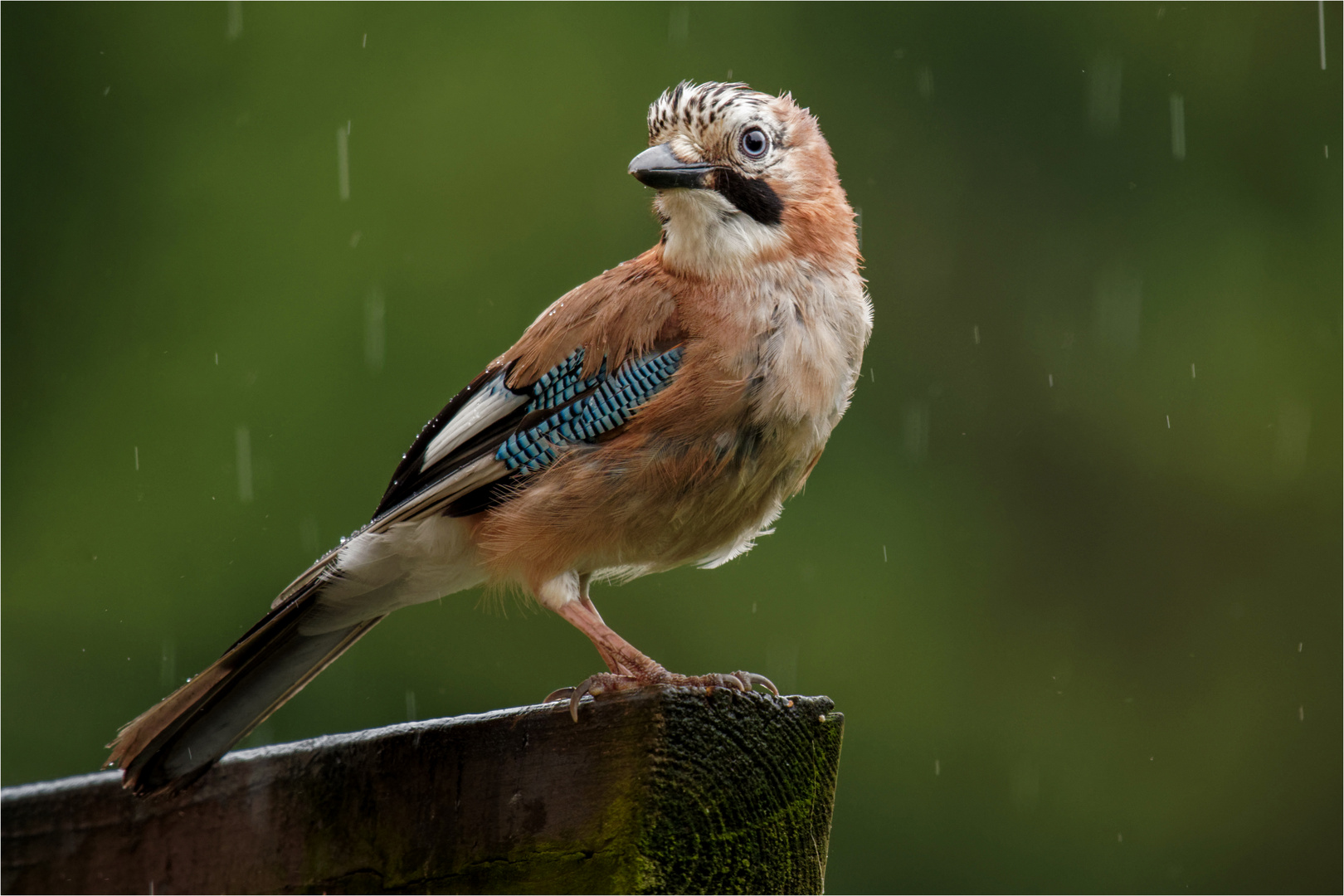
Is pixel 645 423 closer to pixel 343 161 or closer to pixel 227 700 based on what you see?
pixel 227 700

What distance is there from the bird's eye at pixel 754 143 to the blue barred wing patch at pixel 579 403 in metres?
0.55

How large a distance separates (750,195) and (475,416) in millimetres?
840

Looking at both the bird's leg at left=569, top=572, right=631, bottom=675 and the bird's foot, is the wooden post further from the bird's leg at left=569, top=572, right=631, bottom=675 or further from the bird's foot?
the bird's leg at left=569, top=572, right=631, bottom=675

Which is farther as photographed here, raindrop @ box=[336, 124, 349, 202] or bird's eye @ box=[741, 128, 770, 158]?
raindrop @ box=[336, 124, 349, 202]

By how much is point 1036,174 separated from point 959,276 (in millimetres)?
937

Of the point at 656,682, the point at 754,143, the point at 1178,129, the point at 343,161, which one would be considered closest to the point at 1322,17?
the point at 1178,129

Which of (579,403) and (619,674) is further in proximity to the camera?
(579,403)

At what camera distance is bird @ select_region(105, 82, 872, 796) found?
3260 millimetres

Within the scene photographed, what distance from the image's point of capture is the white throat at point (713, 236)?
11.4ft

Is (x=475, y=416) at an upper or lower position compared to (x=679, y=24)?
lower

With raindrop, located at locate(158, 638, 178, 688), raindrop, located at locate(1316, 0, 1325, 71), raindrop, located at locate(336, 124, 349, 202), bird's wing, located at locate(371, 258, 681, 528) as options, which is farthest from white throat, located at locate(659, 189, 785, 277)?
raindrop, located at locate(1316, 0, 1325, 71)

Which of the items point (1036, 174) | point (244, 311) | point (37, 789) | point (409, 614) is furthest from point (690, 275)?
point (1036, 174)

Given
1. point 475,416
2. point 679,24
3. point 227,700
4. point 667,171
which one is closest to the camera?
point 227,700

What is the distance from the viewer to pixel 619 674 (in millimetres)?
2926
